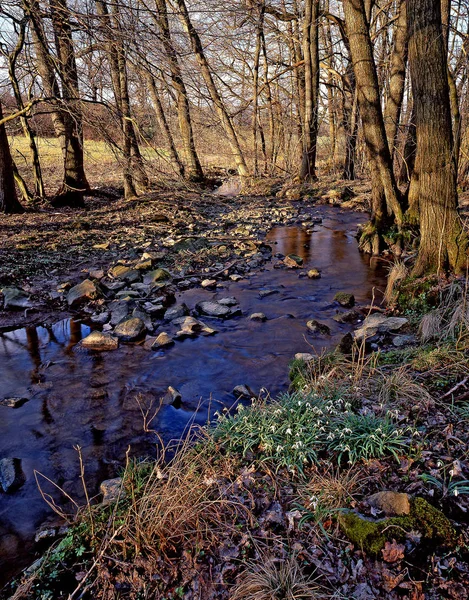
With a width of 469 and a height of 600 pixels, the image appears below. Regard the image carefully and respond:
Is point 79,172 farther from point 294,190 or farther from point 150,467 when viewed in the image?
point 150,467

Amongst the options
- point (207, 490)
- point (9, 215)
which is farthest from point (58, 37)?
point (9, 215)

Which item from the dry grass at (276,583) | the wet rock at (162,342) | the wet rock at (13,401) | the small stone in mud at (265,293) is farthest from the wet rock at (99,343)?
the dry grass at (276,583)

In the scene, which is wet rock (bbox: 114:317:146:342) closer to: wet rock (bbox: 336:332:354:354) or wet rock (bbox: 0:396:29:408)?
wet rock (bbox: 0:396:29:408)

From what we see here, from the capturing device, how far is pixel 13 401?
457 centimetres

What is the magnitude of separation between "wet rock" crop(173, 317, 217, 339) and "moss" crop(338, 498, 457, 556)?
13.3ft

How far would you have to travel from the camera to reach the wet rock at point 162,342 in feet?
19.3

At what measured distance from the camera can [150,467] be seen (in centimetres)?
344

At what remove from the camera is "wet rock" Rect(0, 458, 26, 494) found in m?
3.47

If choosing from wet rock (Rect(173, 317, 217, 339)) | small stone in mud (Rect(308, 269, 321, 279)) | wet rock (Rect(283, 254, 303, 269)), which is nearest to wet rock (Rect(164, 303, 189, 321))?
wet rock (Rect(173, 317, 217, 339))

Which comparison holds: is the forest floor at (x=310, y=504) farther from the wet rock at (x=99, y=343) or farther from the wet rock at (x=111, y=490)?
the wet rock at (x=99, y=343)

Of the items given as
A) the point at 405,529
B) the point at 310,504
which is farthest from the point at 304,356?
the point at 405,529

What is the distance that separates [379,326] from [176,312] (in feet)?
10.1

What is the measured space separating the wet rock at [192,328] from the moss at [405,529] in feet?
13.3

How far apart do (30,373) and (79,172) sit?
33.7ft
